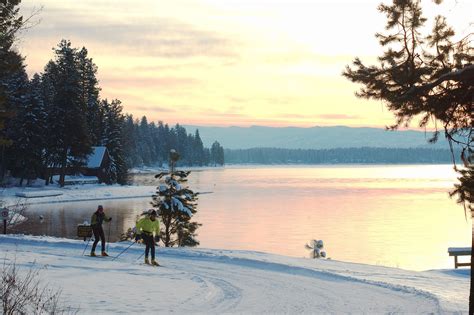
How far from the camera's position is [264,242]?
1364 inches

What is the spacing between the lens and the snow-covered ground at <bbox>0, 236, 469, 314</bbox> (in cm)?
1318

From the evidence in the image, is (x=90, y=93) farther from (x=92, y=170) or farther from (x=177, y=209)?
(x=177, y=209)

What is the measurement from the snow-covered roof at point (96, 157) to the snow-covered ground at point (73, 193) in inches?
136

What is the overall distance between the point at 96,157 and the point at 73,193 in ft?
41.3

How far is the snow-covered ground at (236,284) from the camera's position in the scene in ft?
43.2

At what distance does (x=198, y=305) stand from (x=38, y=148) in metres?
59.8

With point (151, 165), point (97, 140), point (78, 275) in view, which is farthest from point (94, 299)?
point (151, 165)

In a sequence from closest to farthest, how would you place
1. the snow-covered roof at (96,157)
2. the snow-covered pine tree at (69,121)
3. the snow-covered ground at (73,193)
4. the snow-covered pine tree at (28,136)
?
the snow-covered ground at (73,193)
the snow-covered pine tree at (28,136)
the snow-covered pine tree at (69,121)
the snow-covered roof at (96,157)

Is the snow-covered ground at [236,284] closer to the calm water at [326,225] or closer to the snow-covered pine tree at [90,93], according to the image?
the calm water at [326,225]

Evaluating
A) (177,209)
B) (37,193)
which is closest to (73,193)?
(37,193)

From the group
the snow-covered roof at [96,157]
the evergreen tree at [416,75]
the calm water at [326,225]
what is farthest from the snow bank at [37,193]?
the evergreen tree at [416,75]

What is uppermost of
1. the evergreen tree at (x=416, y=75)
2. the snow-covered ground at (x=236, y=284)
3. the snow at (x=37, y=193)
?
the evergreen tree at (x=416, y=75)

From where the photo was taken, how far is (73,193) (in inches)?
2680

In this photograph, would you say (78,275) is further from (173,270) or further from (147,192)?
(147,192)
